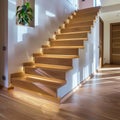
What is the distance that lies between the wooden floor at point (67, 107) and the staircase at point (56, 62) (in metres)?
0.22

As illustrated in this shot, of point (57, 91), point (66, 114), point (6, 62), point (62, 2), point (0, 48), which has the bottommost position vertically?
point (66, 114)

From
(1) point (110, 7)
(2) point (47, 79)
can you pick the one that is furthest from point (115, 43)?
(2) point (47, 79)

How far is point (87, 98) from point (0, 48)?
2078 millimetres

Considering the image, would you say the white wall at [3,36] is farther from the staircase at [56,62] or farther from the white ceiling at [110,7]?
the white ceiling at [110,7]

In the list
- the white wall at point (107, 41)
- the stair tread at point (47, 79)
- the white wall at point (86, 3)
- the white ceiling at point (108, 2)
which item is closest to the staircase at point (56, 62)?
the stair tread at point (47, 79)

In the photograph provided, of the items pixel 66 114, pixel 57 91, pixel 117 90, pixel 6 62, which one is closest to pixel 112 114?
pixel 66 114

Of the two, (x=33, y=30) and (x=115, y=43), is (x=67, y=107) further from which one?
(x=115, y=43)

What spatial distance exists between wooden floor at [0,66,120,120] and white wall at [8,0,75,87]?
845 millimetres

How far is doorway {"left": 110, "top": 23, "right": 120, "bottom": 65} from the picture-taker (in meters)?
7.88

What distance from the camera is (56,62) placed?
3422 millimetres

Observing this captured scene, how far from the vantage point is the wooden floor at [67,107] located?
202cm

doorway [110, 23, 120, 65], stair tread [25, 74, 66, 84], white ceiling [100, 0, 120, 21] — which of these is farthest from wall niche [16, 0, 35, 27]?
doorway [110, 23, 120, 65]

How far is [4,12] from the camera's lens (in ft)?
10.3

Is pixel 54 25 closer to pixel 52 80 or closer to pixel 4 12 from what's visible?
pixel 4 12
